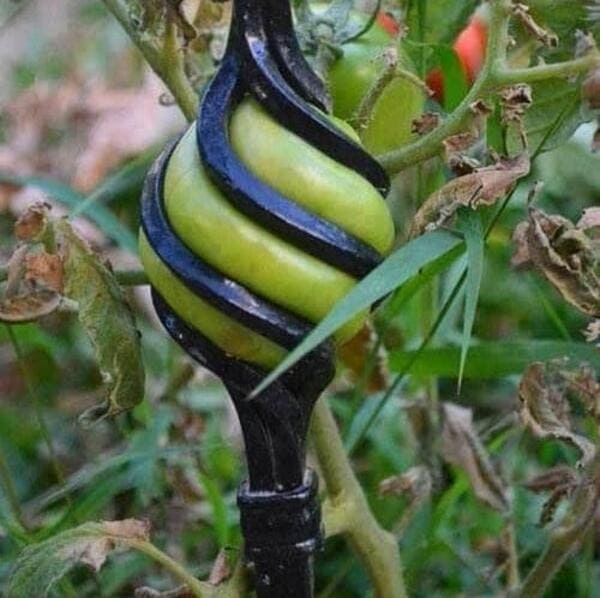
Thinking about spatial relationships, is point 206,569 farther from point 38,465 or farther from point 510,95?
point 510,95

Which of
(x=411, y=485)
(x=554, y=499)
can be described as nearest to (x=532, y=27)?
(x=554, y=499)

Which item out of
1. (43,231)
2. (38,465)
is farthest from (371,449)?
(43,231)

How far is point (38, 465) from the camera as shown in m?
1.43

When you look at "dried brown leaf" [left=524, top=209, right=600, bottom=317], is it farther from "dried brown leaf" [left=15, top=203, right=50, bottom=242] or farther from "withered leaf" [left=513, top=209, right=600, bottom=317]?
"dried brown leaf" [left=15, top=203, right=50, bottom=242]

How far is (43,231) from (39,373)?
978mm

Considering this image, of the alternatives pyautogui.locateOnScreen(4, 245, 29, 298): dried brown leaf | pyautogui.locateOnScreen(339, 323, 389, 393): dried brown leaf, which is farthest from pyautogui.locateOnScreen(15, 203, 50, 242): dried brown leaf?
pyautogui.locateOnScreen(339, 323, 389, 393): dried brown leaf

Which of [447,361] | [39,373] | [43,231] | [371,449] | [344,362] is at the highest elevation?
[43,231]

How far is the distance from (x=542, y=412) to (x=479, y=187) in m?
0.14

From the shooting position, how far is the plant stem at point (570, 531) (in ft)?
2.29

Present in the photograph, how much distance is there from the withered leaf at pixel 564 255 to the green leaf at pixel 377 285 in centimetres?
3

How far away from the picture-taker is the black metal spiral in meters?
0.58

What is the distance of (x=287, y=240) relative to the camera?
1.88 ft

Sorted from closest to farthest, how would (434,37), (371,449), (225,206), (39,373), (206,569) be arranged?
(225,206) → (434,37) → (206,569) → (371,449) → (39,373)

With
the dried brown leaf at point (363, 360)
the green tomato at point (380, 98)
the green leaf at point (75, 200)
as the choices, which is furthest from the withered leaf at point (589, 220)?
the green leaf at point (75, 200)
